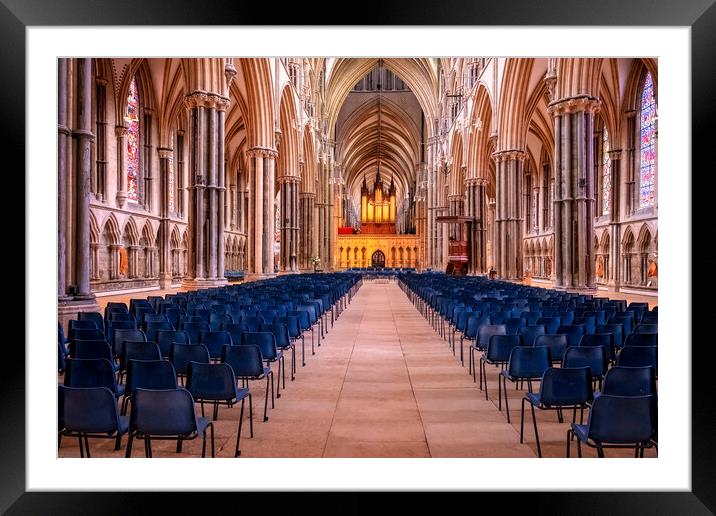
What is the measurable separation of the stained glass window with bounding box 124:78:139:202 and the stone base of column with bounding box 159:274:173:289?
4.66m

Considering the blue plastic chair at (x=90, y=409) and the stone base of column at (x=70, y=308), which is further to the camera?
the stone base of column at (x=70, y=308)

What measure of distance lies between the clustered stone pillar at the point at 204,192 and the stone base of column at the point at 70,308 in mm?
7498

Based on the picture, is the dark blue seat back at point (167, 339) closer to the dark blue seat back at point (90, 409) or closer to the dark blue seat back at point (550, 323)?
the dark blue seat back at point (90, 409)

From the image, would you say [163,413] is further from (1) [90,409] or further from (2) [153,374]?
(2) [153,374]

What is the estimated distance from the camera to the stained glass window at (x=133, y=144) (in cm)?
2795

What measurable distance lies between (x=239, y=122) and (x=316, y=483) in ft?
134

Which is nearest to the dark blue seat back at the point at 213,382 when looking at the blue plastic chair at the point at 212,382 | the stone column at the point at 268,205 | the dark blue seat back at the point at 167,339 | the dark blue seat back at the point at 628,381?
the blue plastic chair at the point at 212,382

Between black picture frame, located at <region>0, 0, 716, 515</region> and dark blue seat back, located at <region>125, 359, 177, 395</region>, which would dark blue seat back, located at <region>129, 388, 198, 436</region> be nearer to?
black picture frame, located at <region>0, 0, 716, 515</region>

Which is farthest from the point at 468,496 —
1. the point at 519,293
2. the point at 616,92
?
the point at 616,92

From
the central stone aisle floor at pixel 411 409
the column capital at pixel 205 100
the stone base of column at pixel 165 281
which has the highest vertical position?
the column capital at pixel 205 100

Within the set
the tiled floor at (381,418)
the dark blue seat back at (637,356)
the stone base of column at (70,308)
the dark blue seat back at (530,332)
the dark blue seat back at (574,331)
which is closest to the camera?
the tiled floor at (381,418)

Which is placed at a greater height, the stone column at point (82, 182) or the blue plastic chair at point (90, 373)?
the stone column at point (82, 182)

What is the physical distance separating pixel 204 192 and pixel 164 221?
1366cm

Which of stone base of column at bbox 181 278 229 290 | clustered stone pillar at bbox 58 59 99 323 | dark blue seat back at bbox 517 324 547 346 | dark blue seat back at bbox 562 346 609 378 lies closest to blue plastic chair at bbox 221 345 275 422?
dark blue seat back at bbox 562 346 609 378
